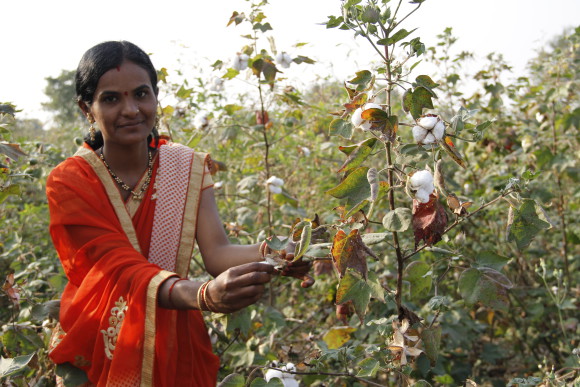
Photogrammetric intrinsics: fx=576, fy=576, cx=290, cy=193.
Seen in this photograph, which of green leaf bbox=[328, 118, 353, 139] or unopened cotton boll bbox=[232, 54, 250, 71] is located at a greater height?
unopened cotton boll bbox=[232, 54, 250, 71]

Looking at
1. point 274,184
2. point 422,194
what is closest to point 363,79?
point 422,194

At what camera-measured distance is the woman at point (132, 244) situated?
1.44 meters

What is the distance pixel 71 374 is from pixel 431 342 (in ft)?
3.12

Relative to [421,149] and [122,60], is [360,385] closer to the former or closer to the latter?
[421,149]

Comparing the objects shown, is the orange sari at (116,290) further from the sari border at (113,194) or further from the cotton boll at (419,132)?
the cotton boll at (419,132)

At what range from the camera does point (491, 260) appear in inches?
53.6

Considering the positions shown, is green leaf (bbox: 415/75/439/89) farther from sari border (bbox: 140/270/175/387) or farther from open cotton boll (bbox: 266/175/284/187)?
open cotton boll (bbox: 266/175/284/187)

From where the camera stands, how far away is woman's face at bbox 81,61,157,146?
64.1 inches

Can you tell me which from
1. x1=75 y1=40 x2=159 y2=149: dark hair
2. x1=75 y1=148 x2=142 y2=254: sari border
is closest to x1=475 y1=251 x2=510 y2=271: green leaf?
x1=75 y1=148 x2=142 y2=254: sari border

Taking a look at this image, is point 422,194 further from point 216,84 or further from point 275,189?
point 216,84

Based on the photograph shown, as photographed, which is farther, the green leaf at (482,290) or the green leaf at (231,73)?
the green leaf at (231,73)

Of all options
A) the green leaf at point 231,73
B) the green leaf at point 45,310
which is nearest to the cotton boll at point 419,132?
the green leaf at point 45,310

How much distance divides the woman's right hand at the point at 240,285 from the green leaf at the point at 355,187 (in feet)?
0.74

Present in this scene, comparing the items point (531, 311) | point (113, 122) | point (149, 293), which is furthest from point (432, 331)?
point (531, 311)
